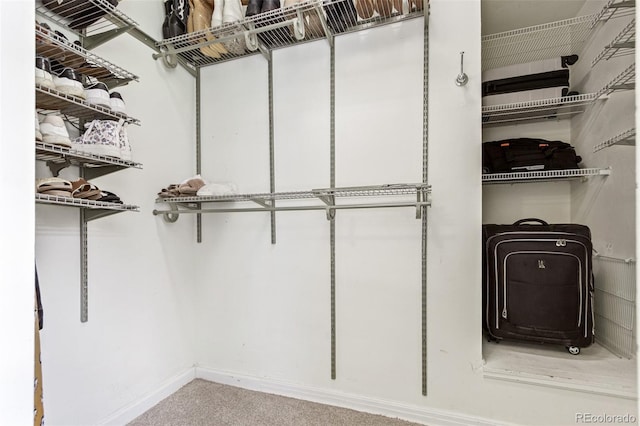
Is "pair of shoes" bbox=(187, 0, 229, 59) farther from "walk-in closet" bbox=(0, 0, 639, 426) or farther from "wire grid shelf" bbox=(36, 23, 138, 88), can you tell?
"wire grid shelf" bbox=(36, 23, 138, 88)

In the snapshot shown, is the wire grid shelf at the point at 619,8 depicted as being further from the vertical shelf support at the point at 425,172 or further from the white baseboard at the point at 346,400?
the white baseboard at the point at 346,400

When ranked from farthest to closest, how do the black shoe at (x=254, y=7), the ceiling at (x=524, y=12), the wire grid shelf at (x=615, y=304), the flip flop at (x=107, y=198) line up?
the ceiling at (x=524, y=12) < the black shoe at (x=254, y=7) < the wire grid shelf at (x=615, y=304) < the flip flop at (x=107, y=198)

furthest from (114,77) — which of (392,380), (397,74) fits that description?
(392,380)

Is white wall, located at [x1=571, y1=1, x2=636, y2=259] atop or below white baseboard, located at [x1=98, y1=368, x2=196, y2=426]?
atop

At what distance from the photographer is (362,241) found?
5.74ft

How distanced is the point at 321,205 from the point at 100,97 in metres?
1.12

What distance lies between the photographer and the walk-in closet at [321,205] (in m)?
1.38

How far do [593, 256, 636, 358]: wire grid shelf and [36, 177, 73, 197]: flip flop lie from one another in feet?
7.90

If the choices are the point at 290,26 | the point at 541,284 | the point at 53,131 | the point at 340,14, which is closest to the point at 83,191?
the point at 53,131

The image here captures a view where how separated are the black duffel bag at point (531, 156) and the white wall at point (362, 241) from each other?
36 centimetres

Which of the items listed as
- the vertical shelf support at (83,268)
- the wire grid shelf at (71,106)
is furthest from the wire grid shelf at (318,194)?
the wire grid shelf at (71,106)

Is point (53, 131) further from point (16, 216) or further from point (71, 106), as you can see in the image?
point (16, 216)

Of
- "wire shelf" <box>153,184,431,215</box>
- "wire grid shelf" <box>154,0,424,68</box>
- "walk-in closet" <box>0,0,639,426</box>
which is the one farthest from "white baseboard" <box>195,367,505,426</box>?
"wire grid shelf" <box>154,0,424,68</box>

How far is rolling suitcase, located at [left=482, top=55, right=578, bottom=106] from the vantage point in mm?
1915
